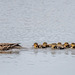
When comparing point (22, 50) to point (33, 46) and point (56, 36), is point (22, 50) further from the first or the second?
point (56, 36)

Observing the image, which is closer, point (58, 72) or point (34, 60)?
point (58, 72)

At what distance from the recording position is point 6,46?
17797mm

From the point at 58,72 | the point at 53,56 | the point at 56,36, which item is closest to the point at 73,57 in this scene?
the point at 53,56

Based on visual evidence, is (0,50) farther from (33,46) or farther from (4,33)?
(4,33)

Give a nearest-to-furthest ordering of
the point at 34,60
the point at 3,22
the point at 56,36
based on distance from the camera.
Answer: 1. the point at 34,60
2. the point at 56,36
3. the point at 3,22

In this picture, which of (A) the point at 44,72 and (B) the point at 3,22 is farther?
(B) the point at 3,22

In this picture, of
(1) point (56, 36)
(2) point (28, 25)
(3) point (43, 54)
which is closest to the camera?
(3) point (43, 54)

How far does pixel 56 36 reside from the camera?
23.5 meters

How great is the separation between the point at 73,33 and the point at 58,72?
11.4 m

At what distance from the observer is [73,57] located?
16297 millimetres

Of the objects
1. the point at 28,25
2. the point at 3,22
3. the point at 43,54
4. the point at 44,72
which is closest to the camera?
the point at 44,72

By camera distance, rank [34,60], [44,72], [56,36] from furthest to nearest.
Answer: [56,36] < [34,60] < [44,72]

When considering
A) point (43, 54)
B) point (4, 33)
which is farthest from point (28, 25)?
point (43, 54)

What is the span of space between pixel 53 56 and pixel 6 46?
2.42 m
